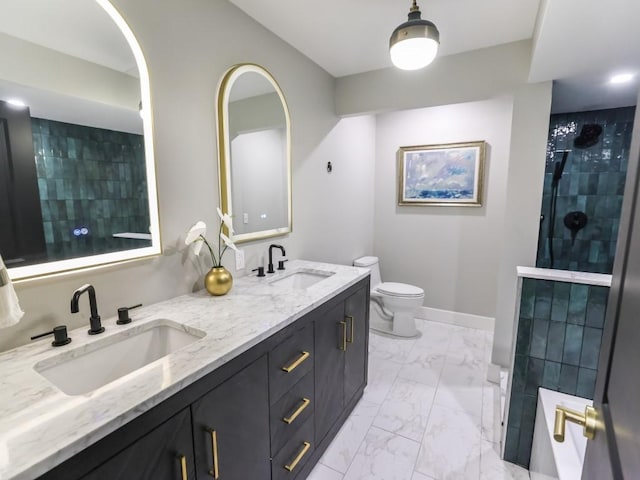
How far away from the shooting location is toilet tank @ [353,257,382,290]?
10.7ft

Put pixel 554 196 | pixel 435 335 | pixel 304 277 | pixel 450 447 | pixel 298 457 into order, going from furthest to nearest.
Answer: pixel 435 335 → pixel 554 196 → pixel 304 277 → pixel 450 447 → pixel 298 457

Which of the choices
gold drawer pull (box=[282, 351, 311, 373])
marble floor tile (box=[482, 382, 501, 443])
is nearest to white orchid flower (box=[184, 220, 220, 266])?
gold drawer pull (box=[282, 351, 311, 373])

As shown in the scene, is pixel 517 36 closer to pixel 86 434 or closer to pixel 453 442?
pixel 453 442

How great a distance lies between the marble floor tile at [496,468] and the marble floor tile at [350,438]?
2.04ft

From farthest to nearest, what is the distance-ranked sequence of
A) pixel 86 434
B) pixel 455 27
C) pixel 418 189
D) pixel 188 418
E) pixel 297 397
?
1. pixel 418 189
2. pixel 455 27
3. pixel 297 397
4. pixel 188 418
5. pixel 86 434

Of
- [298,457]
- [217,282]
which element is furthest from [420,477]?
[217,282]

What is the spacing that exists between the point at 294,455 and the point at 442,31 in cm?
256

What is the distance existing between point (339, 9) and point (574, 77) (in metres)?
1.54

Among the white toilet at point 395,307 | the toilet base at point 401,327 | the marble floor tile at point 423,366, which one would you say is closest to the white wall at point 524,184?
the marble floor tile at point 423,366

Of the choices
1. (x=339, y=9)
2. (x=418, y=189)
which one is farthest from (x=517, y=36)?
(x=418, y=189)

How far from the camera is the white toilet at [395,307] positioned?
293 cm

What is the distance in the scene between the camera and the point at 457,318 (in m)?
3.33

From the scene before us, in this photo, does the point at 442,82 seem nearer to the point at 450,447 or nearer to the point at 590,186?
the point at 590,186

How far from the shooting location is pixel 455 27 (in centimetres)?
195
